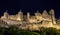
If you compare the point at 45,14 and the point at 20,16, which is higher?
the point at 45,14

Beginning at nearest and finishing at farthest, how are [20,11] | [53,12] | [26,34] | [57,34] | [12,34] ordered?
[12,34] < [26,34] < [57,34] < [53,12] < [20,11]

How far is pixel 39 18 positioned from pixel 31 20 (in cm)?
145

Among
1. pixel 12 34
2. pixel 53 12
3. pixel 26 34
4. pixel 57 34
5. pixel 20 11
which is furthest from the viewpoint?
pixel 20 11

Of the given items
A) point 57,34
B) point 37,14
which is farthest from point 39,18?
point 57,34

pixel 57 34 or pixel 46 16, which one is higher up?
pixel 46 16

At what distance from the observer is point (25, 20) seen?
3409cm

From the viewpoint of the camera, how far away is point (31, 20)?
111 feet

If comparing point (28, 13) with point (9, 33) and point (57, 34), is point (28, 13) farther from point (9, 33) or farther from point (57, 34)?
point (9, 33)

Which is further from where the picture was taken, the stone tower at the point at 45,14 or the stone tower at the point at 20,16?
the stone tower at the point at 20,16

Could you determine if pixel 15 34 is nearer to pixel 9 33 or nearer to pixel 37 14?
pixel 9 33

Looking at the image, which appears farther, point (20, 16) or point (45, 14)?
point (20, 16)

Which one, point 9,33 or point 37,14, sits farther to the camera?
point 37,14

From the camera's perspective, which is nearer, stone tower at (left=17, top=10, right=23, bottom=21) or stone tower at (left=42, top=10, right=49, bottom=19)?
stone tower at (left=42, top=10, right=49, bottom=19)

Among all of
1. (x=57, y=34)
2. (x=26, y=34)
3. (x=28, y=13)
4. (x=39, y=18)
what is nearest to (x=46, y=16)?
(x=39, y=18)
